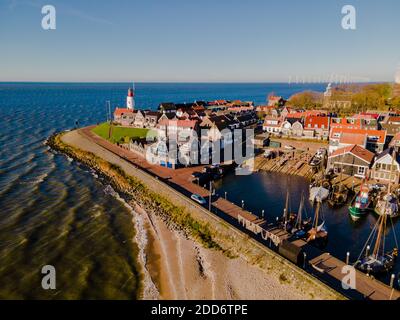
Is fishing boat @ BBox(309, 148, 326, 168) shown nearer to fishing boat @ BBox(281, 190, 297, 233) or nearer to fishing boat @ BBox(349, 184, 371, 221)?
fishing boat @ BBox(349, 184, 371, 221)

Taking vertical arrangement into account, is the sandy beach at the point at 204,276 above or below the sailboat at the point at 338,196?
below

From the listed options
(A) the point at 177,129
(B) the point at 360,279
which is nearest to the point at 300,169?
(B) the point at 360,279

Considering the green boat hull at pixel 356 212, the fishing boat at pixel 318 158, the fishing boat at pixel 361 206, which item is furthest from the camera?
the fishing boat at pixel 318 158

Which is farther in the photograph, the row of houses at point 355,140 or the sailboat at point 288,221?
the row of houses at point 355,140

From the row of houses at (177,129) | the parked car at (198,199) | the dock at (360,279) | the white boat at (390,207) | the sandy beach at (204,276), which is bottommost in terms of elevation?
the sandy beach at (204,276)

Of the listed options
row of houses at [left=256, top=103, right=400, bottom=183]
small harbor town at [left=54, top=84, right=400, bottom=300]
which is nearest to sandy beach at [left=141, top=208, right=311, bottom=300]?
small harbor town at [left=54, top=84, right=400, bottom=300]

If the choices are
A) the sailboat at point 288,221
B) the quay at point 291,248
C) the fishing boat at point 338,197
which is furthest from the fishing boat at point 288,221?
the fishing boat at point 338,197

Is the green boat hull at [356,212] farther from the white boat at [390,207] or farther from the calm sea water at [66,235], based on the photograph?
the white boat at [390,207]
